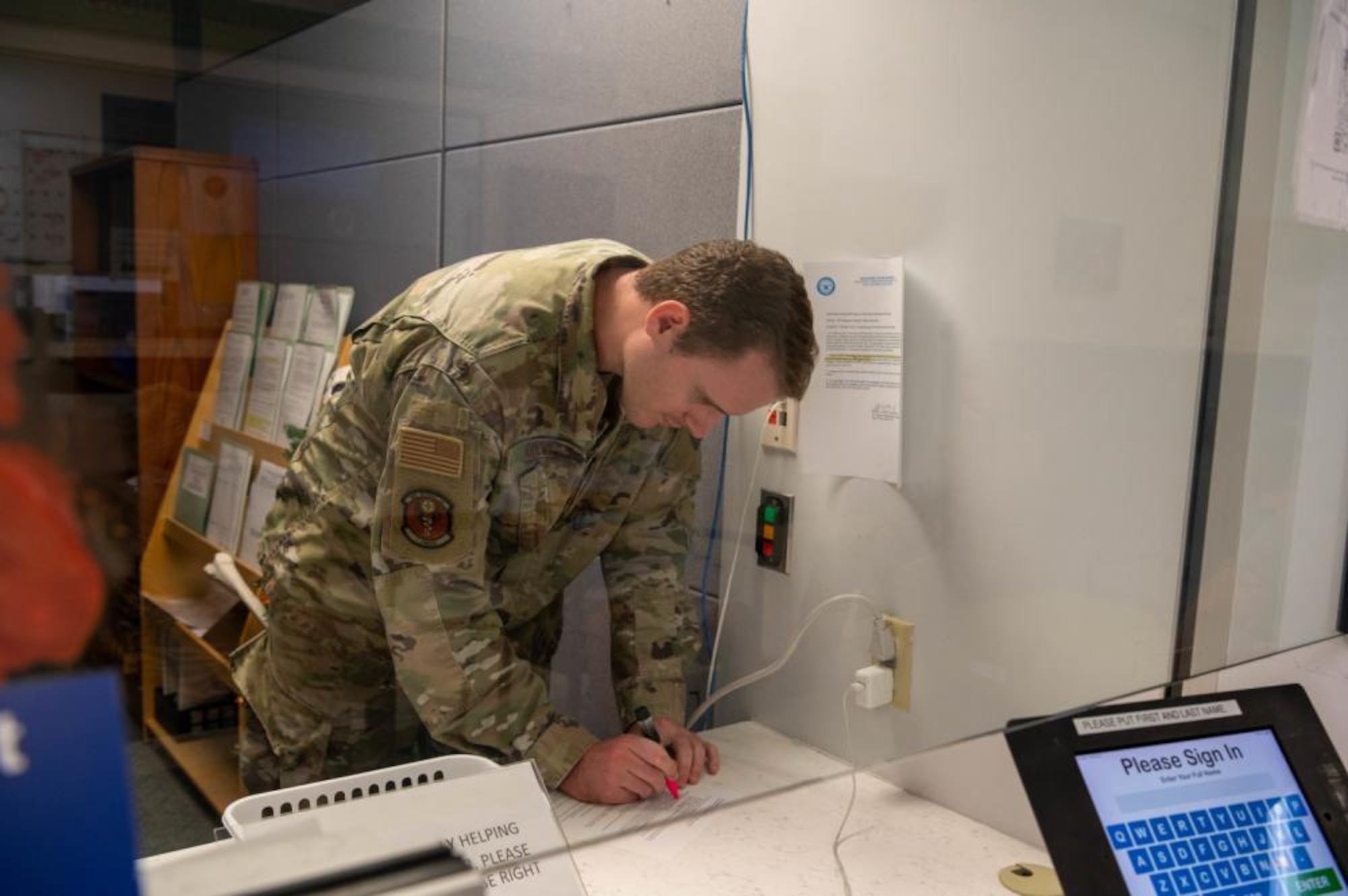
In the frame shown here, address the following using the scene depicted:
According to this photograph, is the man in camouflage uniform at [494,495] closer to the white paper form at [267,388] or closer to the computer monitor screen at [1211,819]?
the white paper form at [267,388]

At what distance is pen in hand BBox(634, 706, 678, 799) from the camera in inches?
49.0

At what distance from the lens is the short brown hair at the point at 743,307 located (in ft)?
4.22

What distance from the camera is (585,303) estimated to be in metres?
1.31

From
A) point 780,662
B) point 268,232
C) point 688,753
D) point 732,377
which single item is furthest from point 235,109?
point 780,662

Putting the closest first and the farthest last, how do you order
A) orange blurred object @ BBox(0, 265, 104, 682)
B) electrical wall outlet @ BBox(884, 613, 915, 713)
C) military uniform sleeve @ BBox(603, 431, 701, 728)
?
orange blurred object @ BBox(0, 265, 104, 682) → electrical wall outlet @ BBox(884, 613, 915, 713) → military uniform sleeve @ BBox(603, 431, 701, 728)

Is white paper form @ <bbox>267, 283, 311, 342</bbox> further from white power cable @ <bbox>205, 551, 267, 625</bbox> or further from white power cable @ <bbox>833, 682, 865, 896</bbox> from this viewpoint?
white power cable @ <bbox>833, 682, 865, 896</bbox>

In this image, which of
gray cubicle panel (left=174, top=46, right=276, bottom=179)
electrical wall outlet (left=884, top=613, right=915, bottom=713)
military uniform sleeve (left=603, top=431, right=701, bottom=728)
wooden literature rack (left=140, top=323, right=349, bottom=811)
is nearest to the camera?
wooden literature rack (left=140, top=323, right=349, bottom=811)

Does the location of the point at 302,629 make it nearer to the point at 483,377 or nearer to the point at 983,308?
the point at 483,377

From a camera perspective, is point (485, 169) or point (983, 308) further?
point (485, 169)

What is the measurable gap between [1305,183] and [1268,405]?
234 millimetres

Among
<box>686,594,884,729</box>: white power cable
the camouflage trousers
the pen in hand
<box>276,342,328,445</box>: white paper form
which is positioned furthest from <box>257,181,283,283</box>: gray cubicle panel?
<box>686,594,884,729</box>: white power cable

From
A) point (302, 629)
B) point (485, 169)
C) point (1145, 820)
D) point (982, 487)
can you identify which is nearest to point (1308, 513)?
point (982, 487)

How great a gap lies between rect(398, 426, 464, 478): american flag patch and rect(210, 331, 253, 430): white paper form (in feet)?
0.60

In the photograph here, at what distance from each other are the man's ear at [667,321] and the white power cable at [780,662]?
0.43 m
